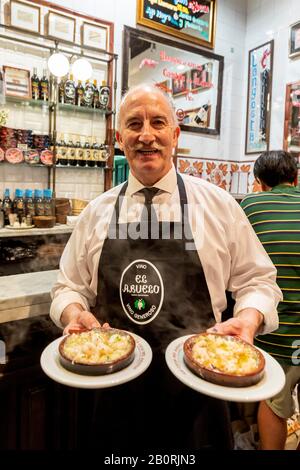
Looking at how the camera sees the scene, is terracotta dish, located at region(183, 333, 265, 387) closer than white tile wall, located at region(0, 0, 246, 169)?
Yes

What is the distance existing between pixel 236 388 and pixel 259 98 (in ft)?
16.2

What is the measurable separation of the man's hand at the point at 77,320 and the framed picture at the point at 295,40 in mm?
4454

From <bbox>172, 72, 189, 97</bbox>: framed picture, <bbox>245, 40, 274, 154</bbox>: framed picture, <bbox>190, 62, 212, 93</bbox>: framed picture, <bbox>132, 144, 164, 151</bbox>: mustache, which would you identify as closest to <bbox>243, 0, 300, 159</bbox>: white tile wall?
<bbox>245, 40, 274, 154</bbox>: framed picture

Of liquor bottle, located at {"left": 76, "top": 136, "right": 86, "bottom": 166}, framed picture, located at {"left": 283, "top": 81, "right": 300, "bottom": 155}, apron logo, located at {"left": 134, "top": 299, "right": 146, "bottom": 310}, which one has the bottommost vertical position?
apron logo, located at {"left": 134, "top": 299, "right": 146, "bottom": 310}

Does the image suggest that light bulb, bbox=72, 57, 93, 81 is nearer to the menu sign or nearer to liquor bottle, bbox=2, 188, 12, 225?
the menu sign

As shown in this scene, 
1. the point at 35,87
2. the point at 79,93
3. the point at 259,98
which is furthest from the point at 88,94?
the point at 259,98

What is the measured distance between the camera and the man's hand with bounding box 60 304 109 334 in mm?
1197

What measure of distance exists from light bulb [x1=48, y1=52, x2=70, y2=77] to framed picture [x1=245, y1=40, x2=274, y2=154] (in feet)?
9.02

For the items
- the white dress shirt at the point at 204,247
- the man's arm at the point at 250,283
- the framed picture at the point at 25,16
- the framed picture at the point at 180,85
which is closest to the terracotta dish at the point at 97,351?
the white dress shirt at the point at 204,247

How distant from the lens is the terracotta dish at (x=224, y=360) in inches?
36.5

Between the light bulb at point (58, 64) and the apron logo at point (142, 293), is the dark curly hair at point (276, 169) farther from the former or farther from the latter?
the light bulb at point (58, 64)

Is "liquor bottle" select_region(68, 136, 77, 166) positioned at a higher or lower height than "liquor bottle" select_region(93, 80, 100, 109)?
lower
